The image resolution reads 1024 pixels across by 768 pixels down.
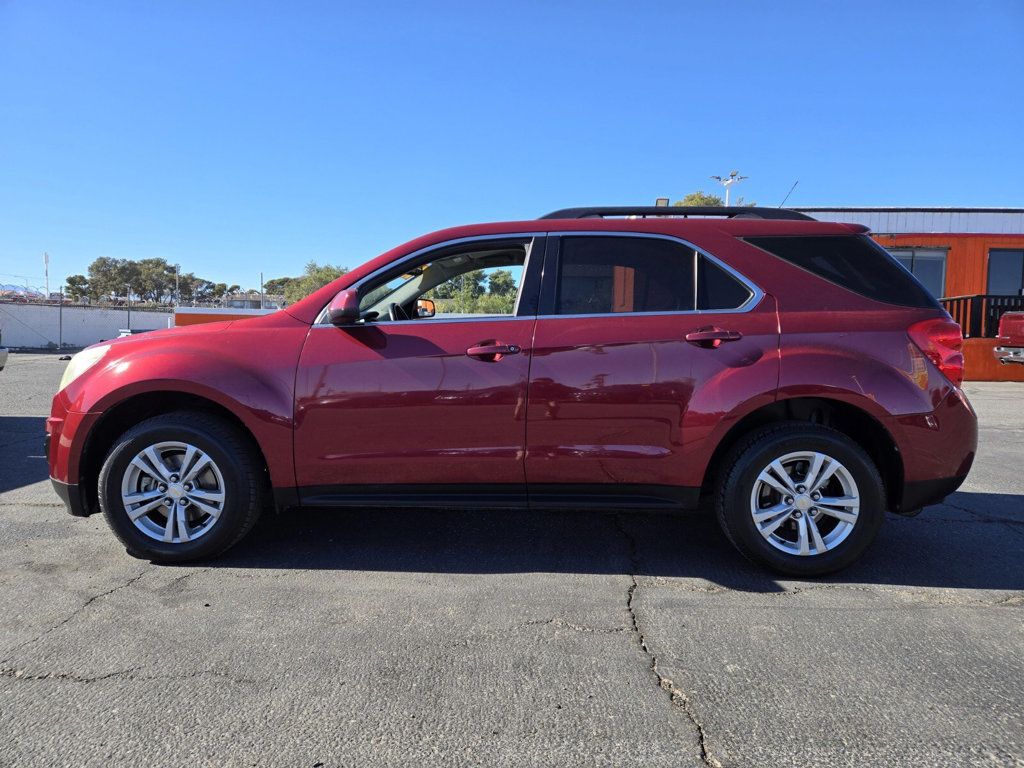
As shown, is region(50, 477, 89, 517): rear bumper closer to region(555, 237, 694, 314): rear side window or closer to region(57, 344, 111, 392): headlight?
region(57, 344, 111, 392): headlight

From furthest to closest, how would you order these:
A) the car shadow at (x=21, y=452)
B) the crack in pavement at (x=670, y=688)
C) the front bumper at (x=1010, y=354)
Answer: the front bumper at (x=1010, y=354), the car shadow at (x=21, y=452), the crack in pavement at (x=670, y=688)

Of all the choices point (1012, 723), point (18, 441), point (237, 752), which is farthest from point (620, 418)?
point (18, 441)

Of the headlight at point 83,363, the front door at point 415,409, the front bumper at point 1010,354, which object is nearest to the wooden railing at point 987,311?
the front bumper at point 1010,354

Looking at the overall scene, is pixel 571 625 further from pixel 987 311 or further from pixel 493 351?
pixel 987 311

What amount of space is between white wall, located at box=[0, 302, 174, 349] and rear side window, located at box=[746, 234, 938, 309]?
3101 centimetres

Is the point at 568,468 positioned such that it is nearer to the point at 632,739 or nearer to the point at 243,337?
the point at 632,739

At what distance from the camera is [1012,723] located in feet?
7.02

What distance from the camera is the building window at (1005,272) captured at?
16656mm

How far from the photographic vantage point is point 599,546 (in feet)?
12.6

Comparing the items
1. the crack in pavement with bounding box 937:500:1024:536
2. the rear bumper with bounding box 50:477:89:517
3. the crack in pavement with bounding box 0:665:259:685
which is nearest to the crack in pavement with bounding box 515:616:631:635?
the crack in pavement with bounding box 0:665:259:685

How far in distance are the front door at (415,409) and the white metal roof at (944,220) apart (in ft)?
53.4

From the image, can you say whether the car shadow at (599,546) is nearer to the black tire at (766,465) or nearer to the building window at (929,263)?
the black tire at (766,465)

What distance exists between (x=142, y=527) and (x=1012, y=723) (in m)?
3.88

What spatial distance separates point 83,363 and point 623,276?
3045 mm
